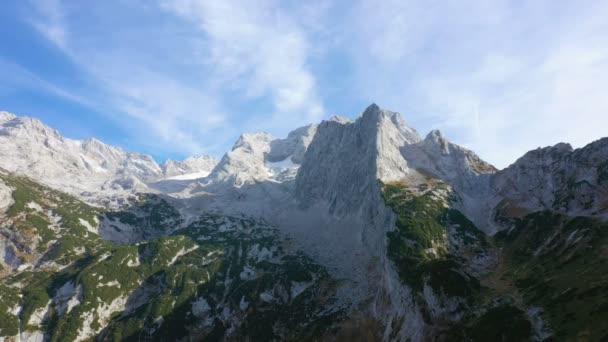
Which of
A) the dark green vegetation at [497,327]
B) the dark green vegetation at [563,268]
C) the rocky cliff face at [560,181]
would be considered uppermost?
the rocky cliff face at [560,181]

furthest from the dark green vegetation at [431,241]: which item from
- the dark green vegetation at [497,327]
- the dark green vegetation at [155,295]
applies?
the dark green vegetation at [155,295]

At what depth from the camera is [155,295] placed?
176 metres

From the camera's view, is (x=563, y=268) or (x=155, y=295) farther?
(x=155, y=295)

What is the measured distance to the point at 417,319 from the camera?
3826 inches

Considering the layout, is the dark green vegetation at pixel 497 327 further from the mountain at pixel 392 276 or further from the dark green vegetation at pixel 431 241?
the dark green vegetation at pixel 431 241

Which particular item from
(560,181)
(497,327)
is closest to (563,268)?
(497,327)

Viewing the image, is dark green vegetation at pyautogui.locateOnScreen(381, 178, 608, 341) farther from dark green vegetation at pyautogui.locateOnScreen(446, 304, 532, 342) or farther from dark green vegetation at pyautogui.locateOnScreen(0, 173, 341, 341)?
dark green vegetation at pyautogui.locateOnScreen(0, 173, 341, 341)

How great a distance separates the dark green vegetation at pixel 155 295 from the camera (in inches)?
5832

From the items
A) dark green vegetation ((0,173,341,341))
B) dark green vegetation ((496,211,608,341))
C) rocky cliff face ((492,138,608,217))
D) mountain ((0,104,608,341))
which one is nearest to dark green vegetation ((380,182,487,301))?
mountain ((0,104,608,341))

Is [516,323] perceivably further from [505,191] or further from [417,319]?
[505,191]

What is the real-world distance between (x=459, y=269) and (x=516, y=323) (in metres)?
35.6

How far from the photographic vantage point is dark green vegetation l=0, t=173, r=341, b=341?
5832 inches

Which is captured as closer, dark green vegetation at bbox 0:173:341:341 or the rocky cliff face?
the rocky cliff face

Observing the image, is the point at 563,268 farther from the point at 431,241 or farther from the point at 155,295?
the point at 155,295
